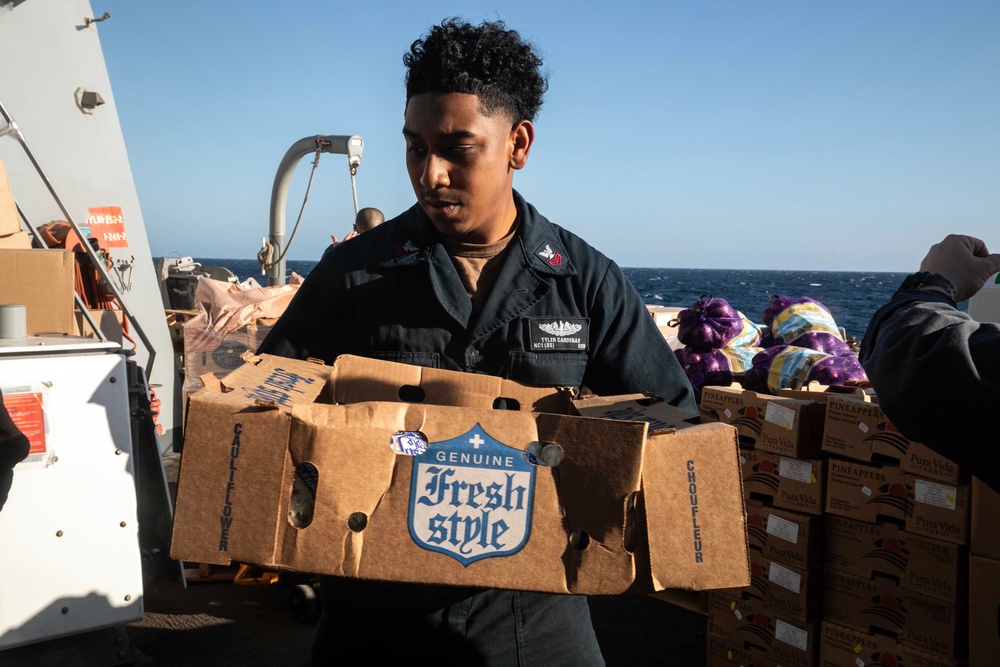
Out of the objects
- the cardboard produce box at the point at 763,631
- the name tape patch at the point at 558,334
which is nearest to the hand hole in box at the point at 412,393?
the name tape patch at the point at 558,334

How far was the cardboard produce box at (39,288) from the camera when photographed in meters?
4.14

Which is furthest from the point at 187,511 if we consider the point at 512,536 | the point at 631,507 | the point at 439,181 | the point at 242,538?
the point at 439,181

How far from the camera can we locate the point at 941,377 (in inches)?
76.1

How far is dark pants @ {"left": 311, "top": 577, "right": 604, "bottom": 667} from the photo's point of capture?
1874mm

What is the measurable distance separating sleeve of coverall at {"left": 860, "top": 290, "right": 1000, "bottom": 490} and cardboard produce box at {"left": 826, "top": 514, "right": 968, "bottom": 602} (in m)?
2.06

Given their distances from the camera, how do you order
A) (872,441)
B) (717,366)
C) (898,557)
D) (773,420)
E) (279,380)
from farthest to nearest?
(717,366), (773,420), (872,441), (898,557), (279,380)

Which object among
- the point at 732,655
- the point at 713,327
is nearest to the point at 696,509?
the point at 732,655

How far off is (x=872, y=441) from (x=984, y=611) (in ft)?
2.75

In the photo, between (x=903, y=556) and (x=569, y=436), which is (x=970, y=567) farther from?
(x=569, y=436)

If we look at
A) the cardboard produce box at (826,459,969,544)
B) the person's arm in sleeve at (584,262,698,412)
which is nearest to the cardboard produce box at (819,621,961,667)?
the cardboard produce box at (826,459,969,544)

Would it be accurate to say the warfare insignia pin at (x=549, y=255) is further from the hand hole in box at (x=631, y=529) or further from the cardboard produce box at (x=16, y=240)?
the cardboard produce box at (x=16, y=240)

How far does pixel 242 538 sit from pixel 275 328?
0.73 metres

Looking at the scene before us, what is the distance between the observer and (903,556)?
3914mm

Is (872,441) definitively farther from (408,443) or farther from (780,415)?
(408,443)
